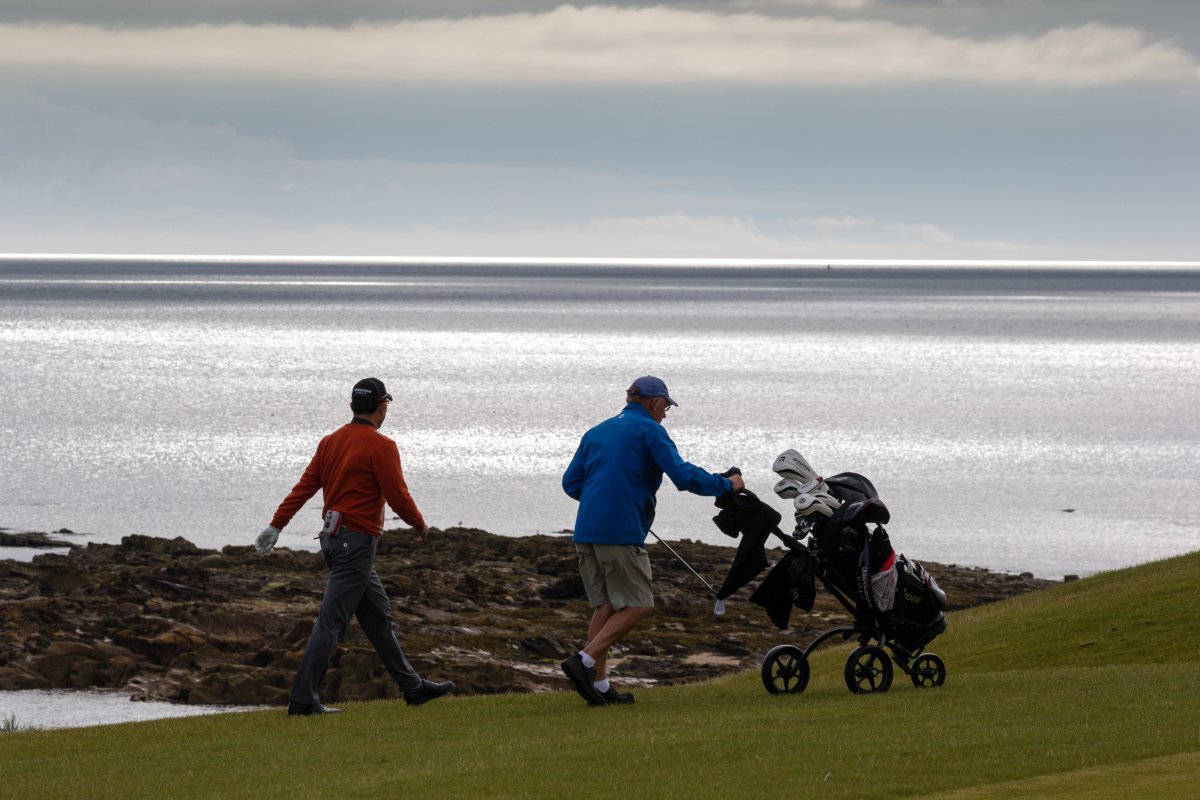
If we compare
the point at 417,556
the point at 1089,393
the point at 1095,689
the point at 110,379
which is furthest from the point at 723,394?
the point at 1095,689

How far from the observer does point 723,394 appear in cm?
9256

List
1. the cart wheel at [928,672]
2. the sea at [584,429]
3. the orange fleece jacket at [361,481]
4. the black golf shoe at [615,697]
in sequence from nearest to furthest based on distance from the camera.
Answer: the orange fleece jacket at [361,481] < the black golf shoe at [615,697] < the cart wheel at [928,672] < the sea at [584,429]

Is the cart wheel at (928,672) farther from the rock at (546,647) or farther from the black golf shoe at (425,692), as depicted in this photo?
the rock at (546,647)

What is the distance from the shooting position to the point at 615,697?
1473 centimetres

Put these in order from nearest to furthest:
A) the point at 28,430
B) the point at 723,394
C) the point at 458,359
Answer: the point at 28,430 → the point at 723,394 → the point at 458,359

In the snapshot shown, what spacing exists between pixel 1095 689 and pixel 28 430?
61.6 metres

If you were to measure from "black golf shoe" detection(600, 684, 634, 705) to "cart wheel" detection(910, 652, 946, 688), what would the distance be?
2.56 m

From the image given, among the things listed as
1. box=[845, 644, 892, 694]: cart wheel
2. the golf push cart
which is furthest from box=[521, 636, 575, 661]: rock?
box=[845, 644, 892, 694]: cart wheel

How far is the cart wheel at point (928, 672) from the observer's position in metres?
15.3

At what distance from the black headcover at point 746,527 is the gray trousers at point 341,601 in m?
2.84

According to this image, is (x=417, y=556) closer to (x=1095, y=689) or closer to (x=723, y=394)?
(x=1095, y=689)

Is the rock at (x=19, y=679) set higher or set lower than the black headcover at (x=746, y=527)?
lower

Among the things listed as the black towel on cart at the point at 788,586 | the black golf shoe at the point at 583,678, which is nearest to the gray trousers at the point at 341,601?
the black golf shoe at the point at 583,678

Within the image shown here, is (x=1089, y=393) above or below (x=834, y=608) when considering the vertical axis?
above
